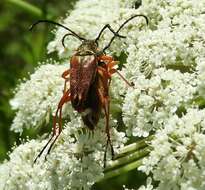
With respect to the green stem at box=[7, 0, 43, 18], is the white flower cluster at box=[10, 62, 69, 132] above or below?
below

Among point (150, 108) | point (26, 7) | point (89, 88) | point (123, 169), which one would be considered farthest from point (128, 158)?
point (26, 7)

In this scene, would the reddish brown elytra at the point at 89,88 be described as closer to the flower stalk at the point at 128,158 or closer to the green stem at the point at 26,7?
the flower stalk at the point at 128,158

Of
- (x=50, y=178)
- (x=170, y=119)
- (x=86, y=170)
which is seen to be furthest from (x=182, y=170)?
(x=50, y=178)

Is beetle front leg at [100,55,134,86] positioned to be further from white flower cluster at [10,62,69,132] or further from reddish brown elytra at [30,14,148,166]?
white flower cluster at [10,62,69,132]

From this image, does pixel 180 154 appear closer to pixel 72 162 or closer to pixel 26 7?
pixel 72 162

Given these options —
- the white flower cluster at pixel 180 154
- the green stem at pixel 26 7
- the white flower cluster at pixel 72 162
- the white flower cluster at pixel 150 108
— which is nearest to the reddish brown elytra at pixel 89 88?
the white flower cluster at pixel 72 162

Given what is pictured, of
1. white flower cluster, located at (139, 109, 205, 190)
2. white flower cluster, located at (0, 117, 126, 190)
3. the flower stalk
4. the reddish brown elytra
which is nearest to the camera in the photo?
white flower cluster, located at (139, 109, 205, 190)

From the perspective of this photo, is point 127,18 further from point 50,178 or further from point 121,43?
point 50,178

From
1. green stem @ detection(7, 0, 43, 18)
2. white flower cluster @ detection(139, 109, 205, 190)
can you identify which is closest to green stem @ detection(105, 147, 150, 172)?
white flower cluster @ detection(139, 109, 205, 190)
